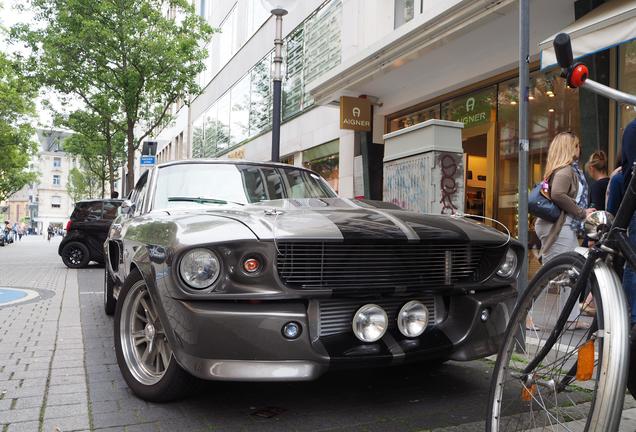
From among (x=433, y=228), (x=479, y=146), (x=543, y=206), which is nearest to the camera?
(x=433, y=228)

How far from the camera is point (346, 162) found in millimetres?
13656

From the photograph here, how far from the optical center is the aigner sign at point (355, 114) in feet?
39.4

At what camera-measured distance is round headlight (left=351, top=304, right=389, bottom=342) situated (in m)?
2.57

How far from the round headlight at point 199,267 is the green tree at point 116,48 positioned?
1671cm

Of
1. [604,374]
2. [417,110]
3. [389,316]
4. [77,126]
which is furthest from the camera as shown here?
[77,126]

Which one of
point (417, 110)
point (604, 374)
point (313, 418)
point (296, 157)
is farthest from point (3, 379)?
point (296, 157)

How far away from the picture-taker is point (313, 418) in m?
2.73

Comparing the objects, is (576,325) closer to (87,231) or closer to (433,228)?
(433,228)

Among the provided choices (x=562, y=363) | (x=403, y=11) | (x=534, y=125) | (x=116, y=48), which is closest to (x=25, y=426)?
(x=562, y=363)

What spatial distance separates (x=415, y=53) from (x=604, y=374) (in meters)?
8.01

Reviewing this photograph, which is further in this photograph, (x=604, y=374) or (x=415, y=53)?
(x=415, y=53)

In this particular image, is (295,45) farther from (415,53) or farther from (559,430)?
(559,430)

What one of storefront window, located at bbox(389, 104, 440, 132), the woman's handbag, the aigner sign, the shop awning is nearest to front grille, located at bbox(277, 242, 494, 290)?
the woman's handbag

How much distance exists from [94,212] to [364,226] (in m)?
11.5
